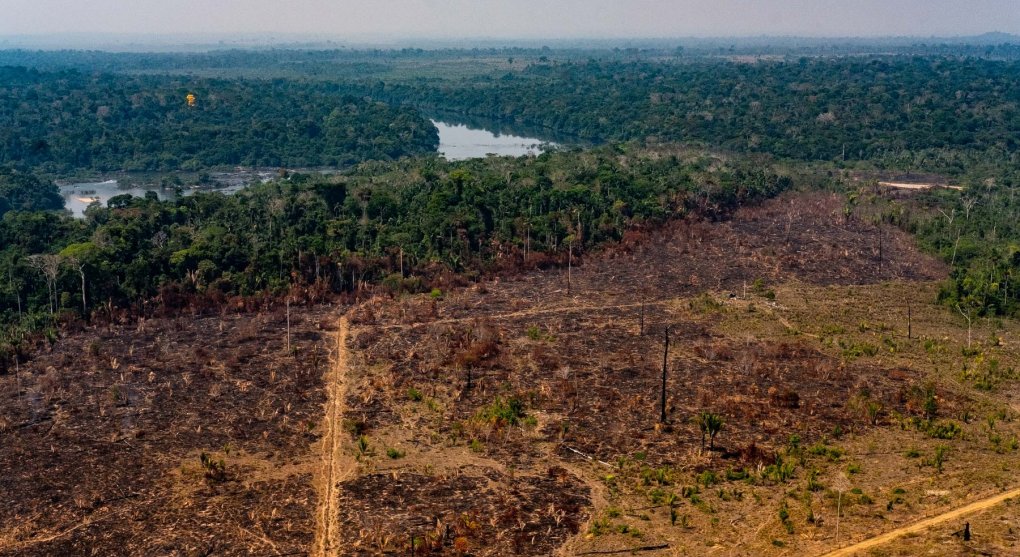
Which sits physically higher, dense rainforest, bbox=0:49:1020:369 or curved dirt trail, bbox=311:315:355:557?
dense rainforest, bbox=0:49:1020:369

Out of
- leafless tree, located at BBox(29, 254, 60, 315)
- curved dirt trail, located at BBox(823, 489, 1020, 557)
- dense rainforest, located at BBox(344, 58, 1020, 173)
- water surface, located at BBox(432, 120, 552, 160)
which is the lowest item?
curved dirt trail, located at BBox(823, 489, 1020, 557)

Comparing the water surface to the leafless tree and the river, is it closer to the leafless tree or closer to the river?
the river

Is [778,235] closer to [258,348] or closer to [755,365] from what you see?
[755,365]

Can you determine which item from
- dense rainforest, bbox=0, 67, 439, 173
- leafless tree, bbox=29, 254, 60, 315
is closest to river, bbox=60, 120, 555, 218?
dense rainforest, bbox=0, 67, 439, 173

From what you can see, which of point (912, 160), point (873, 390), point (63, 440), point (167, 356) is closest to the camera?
point (63, 440)

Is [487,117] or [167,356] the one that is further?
[487,117]

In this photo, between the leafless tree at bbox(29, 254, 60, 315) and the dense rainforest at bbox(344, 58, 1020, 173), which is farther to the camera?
the dense rainforest at bbox(344, 58, 1020, 173)

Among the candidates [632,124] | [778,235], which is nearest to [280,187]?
[778,235]

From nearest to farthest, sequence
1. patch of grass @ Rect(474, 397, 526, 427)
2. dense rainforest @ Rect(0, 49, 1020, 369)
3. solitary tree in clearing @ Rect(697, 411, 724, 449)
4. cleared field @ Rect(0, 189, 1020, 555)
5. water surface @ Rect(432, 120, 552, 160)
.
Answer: cleared field @ Rect(0, 189, 1020, 555) < solitary tree in clearing @ Rect(697, 411, 724, 449) < patch of grass @ Rect(474, 397, 526, 427) < dense rainforest @ Rect(0, 49, 1020, 369) < water surface @ Rect(432, 120, 552, 160)
